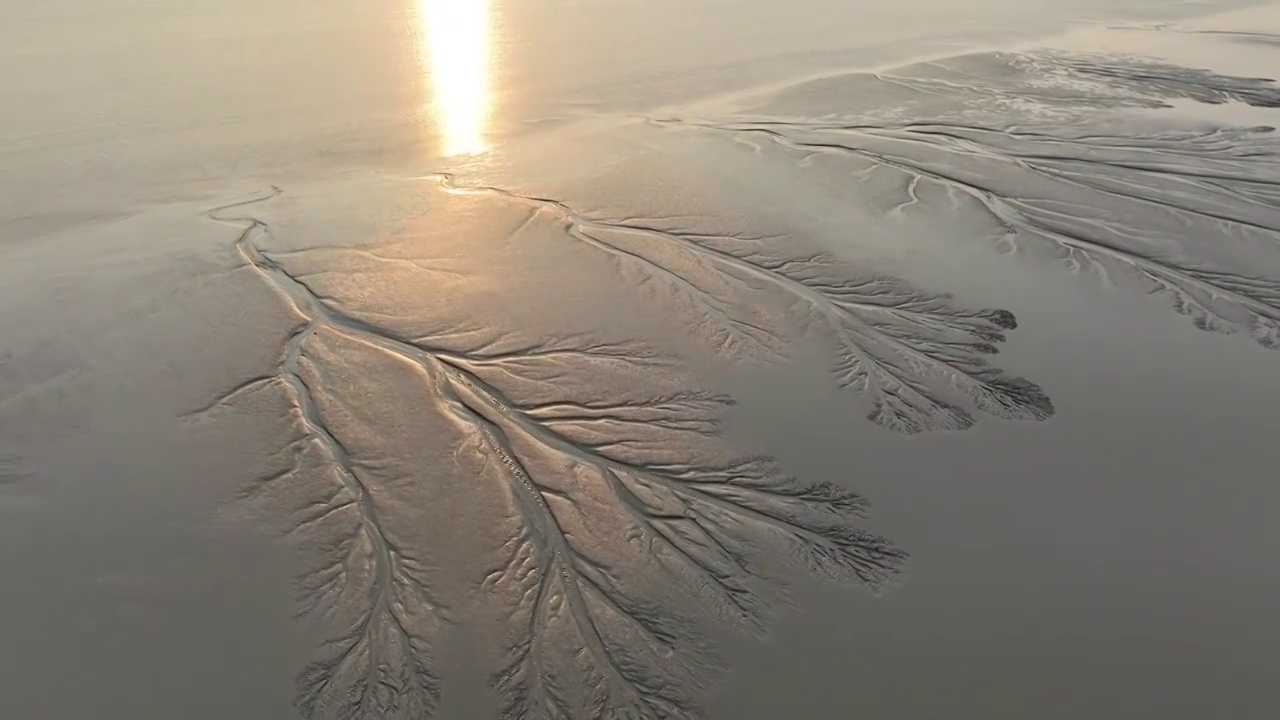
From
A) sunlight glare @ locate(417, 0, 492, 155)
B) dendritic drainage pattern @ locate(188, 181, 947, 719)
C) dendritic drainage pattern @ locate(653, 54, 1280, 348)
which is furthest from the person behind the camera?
sunlight glare @ locate(417, 0, 492, 155)

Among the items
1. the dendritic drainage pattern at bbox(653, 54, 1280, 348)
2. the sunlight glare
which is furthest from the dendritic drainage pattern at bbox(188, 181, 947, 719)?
the sunlight glare

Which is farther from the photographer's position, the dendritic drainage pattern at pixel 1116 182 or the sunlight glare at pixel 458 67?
the sunlight glare at pixel 458 67

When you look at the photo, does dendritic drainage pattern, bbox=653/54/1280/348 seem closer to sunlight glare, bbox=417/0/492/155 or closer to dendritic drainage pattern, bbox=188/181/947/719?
dendritic drainage pattern, bbox=188/181/947/719

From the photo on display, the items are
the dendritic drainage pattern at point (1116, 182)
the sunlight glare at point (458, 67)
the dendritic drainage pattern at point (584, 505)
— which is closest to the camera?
the dendritic drainage pattern at point (584, 505)

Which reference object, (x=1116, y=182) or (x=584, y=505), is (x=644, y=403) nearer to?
Result: (x=584, y=505)

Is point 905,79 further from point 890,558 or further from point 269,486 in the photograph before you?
point 269,486

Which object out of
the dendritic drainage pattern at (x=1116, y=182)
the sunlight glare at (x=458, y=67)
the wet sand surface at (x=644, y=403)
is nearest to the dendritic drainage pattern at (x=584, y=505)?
the wet sand surface at (x=644, y=403)

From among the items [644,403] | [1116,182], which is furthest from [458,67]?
[1116,182]

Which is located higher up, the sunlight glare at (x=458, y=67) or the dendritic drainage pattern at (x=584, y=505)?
the sunlight glare at (x=458, y=67)

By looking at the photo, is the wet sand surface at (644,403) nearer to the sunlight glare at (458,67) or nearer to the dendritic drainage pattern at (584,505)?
the dendritic drainage pattern at (584,505)
